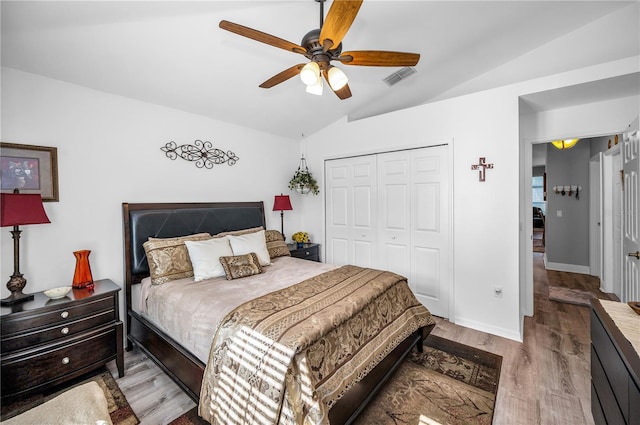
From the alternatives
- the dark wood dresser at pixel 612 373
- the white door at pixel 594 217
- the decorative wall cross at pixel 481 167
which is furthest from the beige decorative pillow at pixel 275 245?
the white door at pixel 594 217

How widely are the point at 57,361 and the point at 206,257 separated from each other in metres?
1.20

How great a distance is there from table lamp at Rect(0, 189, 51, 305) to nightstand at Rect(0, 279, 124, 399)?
0.40ft

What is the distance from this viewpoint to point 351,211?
418 cm

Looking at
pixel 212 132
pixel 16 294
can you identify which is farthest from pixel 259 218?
pixel 16 294

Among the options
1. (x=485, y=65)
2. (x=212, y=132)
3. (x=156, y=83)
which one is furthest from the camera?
(x=212, y=132)

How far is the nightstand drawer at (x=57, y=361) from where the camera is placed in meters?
1.78

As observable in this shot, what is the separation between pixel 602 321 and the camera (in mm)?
1392

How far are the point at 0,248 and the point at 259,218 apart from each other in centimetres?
242

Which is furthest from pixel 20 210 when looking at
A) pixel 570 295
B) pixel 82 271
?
pixel 570 295

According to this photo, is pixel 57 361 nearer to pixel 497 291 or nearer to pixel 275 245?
pixel 275 245

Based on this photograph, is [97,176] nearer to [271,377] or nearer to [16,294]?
[16,294]

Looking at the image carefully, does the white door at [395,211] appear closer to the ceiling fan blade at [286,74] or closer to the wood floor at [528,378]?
the wood floor at [528,378]

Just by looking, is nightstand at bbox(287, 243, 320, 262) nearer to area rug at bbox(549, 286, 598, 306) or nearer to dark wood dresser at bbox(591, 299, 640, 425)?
dark wood dresser at bbox(591, 299, 640, 425)

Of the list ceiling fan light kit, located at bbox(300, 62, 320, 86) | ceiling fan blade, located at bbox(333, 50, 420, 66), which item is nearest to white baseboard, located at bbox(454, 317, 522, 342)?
ceiling fan blade, located at bbox(333, 50, 420, 66)
